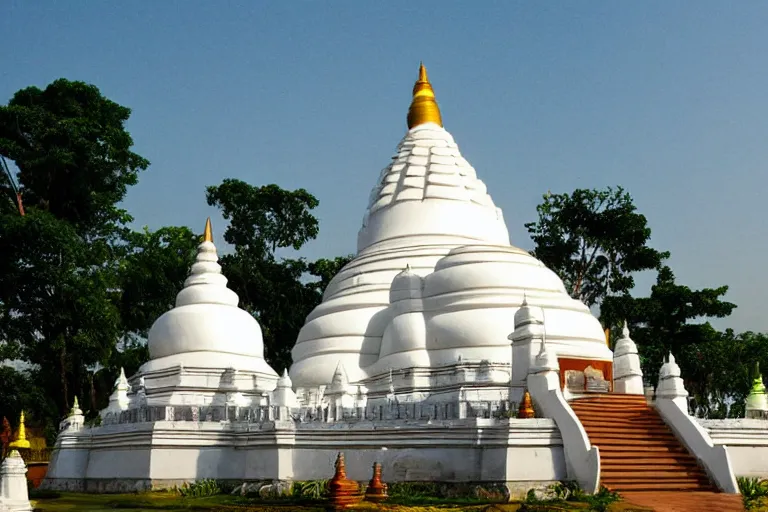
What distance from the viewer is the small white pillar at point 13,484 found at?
1535 cm

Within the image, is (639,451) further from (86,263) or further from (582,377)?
(86,263)

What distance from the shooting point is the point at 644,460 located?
19.1 m

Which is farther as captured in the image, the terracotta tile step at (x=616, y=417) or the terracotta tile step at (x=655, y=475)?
the terracotta tile step at (x=616, y=417)

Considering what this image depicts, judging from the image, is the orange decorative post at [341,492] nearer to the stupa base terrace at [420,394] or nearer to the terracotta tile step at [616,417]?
the stupa base terrace at [420,394]

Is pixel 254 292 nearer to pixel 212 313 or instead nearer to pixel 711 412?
pixel 212 313

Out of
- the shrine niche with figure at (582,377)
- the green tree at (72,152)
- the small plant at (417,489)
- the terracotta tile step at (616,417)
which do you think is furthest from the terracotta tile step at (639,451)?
the green tree at (72,152)

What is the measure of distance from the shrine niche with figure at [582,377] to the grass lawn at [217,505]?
655cm

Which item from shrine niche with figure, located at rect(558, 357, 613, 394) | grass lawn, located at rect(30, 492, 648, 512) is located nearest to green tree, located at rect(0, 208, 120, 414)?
grass lawn, located at rect(30, 492, 648, 512)

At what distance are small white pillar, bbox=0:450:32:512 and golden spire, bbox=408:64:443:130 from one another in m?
23.8

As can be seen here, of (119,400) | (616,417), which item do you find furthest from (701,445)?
(119,400)

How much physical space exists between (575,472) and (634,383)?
617 cm

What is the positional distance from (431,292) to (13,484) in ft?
44.7

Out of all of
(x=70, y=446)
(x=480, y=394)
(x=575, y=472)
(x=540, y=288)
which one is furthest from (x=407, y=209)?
(x=575, y=472)

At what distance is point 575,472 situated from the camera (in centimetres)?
1798
